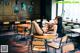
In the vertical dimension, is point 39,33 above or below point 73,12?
below

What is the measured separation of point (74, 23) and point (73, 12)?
859mm

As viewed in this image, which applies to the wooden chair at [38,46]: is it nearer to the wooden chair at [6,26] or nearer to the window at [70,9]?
the window at [70,9]

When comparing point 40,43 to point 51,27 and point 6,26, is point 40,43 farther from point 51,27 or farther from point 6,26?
point 6,26

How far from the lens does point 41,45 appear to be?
5309mm

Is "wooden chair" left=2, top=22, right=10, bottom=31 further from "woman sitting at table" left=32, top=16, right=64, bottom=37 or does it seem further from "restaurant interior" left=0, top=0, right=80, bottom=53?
"woman sitting at table" left=32, top=16, right=64, bottom=37

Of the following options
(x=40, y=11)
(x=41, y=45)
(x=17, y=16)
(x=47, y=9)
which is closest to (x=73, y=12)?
→ (x=47, y=9)

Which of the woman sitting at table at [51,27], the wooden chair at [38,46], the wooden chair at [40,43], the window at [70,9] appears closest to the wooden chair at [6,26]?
the window at [70,9]

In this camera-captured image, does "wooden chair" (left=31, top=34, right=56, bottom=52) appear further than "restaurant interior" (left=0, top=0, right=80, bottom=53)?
No

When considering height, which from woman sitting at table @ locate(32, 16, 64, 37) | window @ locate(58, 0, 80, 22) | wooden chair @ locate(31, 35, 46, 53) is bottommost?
wooden chair @ locate(31, 35, 46, 53)

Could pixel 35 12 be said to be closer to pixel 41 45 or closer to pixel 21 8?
pixel 21 8

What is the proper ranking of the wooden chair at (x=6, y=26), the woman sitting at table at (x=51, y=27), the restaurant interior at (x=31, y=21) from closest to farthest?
the woman sitting at table at (x=51, y=27)
the restaurant interior at (x=31, y=21)
the wooden chair at (x=6, y=26)

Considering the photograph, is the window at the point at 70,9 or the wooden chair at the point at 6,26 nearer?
the window at the point at 70,9

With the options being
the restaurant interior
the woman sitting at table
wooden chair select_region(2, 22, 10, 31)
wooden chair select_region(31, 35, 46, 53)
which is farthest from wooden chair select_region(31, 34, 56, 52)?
wooden chair select_region(2, 22, 10, 31)

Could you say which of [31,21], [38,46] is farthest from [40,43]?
[31,21]
